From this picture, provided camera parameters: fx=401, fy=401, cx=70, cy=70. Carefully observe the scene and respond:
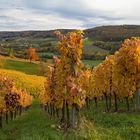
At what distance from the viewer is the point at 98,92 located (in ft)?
324

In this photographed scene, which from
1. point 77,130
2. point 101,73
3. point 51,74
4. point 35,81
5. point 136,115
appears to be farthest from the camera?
point 35,81

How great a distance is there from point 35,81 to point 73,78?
105695mm

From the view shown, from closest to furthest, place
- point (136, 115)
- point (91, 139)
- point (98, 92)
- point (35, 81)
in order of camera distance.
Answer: point (91, 139) → point (136, 115) → point (98, 92) → point (35, 81)

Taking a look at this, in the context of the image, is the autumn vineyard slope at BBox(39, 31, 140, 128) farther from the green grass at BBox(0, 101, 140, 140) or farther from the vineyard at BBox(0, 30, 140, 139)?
the green grass at BBox(0, 101, 140, 140)

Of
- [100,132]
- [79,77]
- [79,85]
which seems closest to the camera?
[100,132]

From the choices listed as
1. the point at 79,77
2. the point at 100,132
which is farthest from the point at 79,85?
the point at 100,132

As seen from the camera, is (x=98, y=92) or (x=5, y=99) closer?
(x=5, y=99)

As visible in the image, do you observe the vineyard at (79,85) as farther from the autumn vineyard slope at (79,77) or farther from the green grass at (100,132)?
the green grass at (100,132)

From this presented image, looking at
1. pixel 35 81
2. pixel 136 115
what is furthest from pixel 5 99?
pixel 35 81

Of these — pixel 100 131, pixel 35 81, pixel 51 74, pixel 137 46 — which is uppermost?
pixel 137 46

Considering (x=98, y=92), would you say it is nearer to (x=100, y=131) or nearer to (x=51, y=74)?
(x=51, y=74)

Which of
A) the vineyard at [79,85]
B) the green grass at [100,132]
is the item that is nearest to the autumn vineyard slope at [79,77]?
the vineyard at [79,85]

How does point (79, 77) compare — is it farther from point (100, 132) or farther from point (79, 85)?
point (100, 132)

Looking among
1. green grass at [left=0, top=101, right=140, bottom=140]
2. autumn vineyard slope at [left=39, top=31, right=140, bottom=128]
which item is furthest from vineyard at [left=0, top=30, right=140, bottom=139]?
green grass at [left=0, top=101, right=140, bottom=140]
